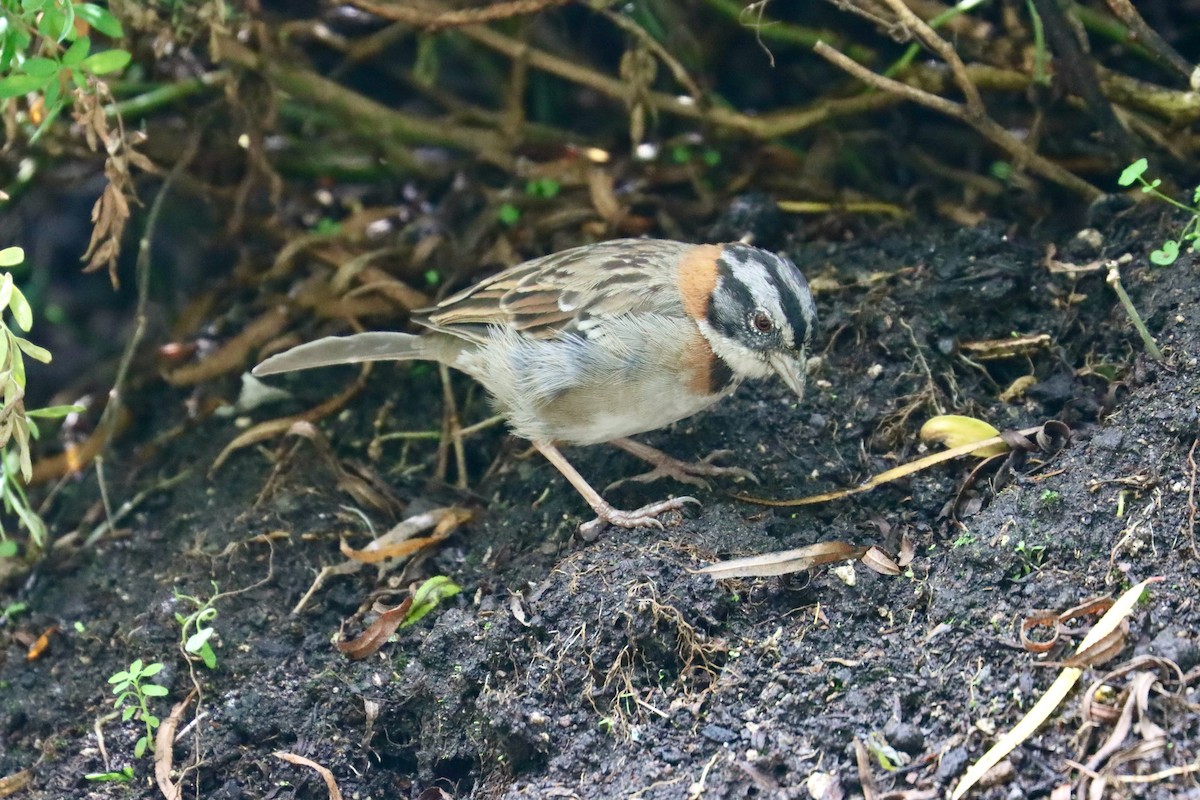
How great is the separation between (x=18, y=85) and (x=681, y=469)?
262cm

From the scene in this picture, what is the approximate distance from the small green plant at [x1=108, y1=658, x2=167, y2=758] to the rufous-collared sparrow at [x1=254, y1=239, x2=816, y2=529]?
1.34m

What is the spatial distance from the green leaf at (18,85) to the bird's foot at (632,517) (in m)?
2.36

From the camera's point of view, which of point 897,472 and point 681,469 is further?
point 681,469

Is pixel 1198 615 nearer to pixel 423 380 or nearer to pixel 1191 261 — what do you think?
pixel 1191 261

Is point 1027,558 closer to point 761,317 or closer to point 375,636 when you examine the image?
point 761,317

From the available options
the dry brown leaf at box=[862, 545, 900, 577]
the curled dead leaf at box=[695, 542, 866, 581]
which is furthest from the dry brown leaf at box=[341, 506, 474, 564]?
the dry brown leaf at box=[862, 545, 900, 577]

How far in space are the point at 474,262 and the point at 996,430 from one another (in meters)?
2.49

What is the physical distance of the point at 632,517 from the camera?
4.20m

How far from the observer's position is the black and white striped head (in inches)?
166

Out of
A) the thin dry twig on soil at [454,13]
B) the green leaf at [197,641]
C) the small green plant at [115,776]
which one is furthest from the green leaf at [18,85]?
the small green plant at [115,776]

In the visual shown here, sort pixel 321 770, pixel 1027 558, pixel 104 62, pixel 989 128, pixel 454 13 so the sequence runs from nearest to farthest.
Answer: pixel 1027 558
pixel 321 770
pixel 104 62
pixel 989 128
pixel 454 13

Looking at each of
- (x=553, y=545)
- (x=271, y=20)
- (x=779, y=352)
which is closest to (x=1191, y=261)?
(x=779, y=352)

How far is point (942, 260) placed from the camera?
4766 mm

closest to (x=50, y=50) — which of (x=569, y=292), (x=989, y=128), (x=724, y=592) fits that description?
(x=569, y=292)
